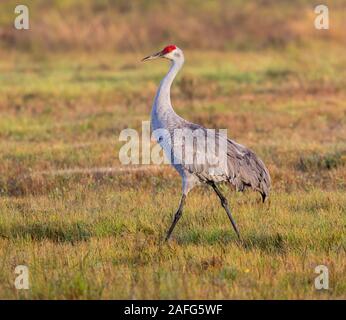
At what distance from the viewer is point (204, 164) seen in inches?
281

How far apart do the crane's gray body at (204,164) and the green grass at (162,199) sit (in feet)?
1.34

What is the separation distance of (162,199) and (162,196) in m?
0.18

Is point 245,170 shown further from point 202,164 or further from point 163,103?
point 163,103

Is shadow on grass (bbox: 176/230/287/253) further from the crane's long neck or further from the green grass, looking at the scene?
the crane's long neck

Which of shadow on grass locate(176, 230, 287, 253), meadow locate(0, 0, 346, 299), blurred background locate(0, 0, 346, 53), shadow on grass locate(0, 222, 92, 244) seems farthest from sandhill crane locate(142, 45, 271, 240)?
blurred background locate(0, 0, 346, 53)

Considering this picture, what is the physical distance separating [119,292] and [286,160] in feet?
16.6

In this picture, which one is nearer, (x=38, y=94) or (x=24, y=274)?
(x=24, y=274)

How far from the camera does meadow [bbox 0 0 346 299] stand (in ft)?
19.7

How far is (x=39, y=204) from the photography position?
842 centimetres

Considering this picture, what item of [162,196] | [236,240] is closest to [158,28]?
[162,196]

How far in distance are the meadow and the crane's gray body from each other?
0.40 meters

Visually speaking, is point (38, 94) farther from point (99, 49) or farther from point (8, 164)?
point (99, 49)
